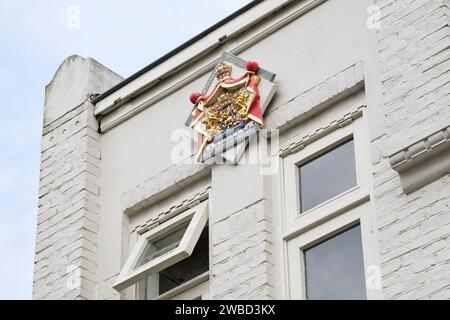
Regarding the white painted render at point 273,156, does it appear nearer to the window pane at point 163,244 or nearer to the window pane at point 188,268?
the window pane at point 163,244

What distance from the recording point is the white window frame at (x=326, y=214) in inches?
621

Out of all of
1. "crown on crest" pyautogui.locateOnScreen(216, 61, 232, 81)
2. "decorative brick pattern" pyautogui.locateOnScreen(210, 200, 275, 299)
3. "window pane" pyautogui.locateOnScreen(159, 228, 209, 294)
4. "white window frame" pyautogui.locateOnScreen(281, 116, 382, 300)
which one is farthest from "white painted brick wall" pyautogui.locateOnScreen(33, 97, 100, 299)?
"white window frame" pyautogui.locateOnScreen(281, 116, 382, 300)

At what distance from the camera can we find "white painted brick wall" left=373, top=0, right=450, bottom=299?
47.4 feet

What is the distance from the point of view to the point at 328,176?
16.5m

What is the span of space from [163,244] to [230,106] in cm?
178

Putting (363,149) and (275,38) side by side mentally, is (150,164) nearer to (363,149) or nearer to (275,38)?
(275,38)

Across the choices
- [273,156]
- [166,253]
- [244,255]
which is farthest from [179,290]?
[273,156]

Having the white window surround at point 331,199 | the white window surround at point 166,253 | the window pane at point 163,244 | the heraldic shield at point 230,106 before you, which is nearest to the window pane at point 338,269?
the white window surround at point 331,199

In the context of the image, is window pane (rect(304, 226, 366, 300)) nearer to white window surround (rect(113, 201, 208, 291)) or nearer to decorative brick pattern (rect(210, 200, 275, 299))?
decorative brick pattern (rect(210, 200, 275, 299))

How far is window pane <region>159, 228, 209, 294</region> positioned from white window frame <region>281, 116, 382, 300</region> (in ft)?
4.14
